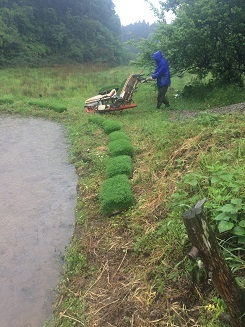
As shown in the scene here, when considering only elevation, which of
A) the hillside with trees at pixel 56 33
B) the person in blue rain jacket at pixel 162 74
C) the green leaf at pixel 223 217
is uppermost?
the hillside with trees at pixel 56 33

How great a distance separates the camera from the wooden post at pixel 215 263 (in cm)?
215

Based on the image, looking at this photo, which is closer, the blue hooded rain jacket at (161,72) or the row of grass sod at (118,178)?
the row of grass sod at (118,178)

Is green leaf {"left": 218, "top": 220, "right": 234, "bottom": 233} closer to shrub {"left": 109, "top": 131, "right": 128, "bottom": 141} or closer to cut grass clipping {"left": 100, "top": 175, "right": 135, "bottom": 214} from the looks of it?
cut grass clipping {"left": 100, "top": 175, "right": 135, "bottom": 214}

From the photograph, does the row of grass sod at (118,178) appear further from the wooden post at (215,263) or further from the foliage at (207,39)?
the foliage at (207,39)

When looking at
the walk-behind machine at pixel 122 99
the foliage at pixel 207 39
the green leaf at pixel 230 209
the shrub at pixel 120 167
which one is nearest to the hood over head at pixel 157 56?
the foliage at pixel 207 39

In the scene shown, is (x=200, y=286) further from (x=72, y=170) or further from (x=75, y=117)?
(x=75, y=117)

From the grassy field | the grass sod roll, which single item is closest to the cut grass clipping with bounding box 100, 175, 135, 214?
the grassy field

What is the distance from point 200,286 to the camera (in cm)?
296

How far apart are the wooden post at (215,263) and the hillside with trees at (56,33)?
99.1ft

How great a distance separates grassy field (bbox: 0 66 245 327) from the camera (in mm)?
2982

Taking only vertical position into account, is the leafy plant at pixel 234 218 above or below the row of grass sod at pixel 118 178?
above

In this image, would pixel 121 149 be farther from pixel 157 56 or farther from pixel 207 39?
pixel 207 39

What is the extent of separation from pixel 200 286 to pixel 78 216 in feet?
8.91

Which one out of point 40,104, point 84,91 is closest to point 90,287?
point 40,104
